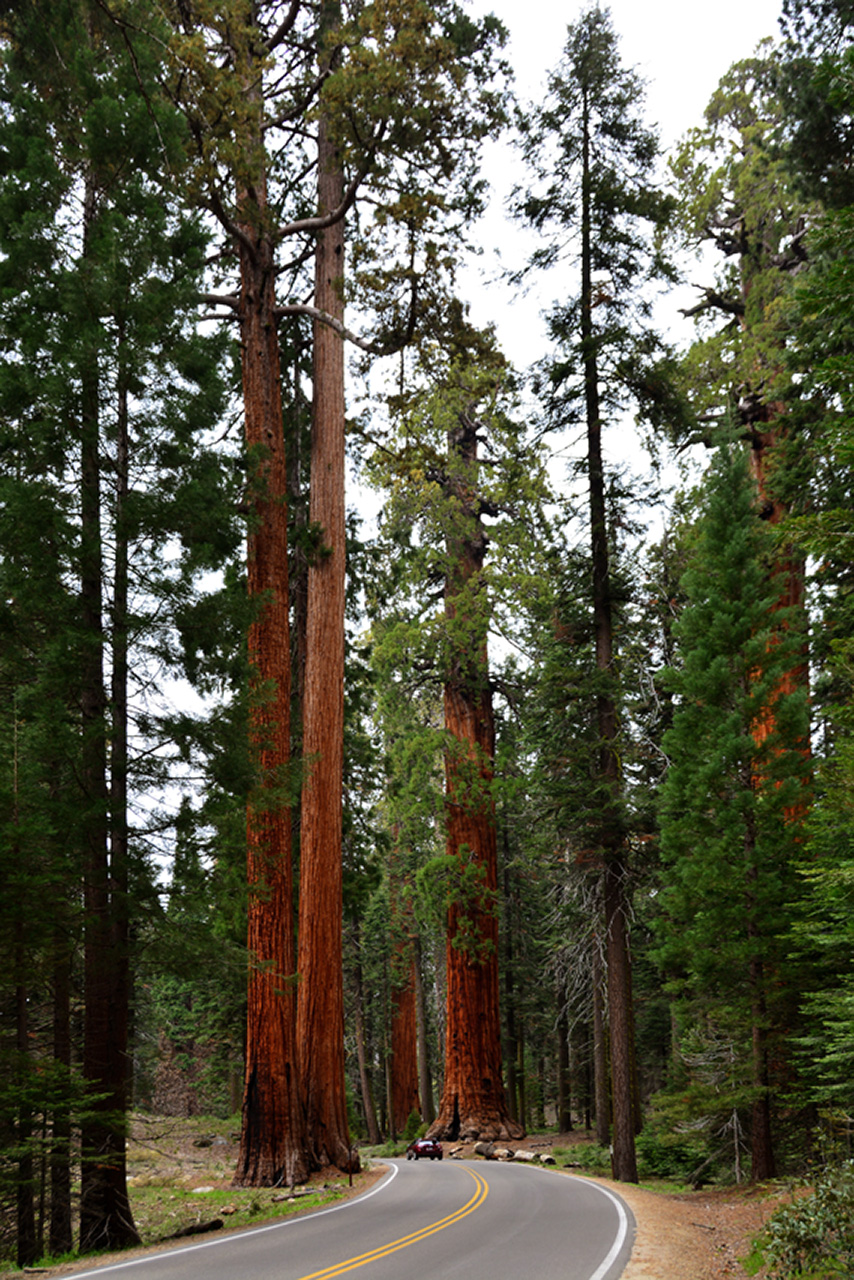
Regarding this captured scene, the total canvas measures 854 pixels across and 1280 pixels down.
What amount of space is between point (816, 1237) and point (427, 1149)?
1479 centimetres

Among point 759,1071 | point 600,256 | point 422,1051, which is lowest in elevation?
point 422,1051

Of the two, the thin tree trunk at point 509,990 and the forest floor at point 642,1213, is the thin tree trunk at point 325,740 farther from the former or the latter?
the thin tree trunk at point 509,990

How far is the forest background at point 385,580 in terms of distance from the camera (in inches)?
359

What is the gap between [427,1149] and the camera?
20.0m

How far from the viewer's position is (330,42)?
1220 cm

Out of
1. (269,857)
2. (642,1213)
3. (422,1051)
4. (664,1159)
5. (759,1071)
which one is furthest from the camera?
(422,1051)

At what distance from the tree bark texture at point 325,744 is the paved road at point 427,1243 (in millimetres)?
1695

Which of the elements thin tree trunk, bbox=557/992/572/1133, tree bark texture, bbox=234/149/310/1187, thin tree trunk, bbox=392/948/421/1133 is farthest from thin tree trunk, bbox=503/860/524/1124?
tree bark texture, bbox=234/149/310/1187

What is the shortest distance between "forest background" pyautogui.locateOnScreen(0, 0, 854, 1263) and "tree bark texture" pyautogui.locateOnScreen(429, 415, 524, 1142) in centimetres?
10

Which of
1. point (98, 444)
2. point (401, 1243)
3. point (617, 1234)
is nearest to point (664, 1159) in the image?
point (617, 1234)

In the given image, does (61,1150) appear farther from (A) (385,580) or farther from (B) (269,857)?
(A) (385,580)

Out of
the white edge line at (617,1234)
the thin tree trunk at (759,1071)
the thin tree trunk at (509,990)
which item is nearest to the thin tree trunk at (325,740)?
the white edge line at (617,1234)

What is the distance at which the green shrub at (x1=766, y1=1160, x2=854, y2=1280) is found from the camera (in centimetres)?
693

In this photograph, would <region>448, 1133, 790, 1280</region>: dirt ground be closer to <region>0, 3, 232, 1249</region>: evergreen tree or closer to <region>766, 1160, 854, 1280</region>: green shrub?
<region>766, 1160, 854, 1280</region>: green shrub
